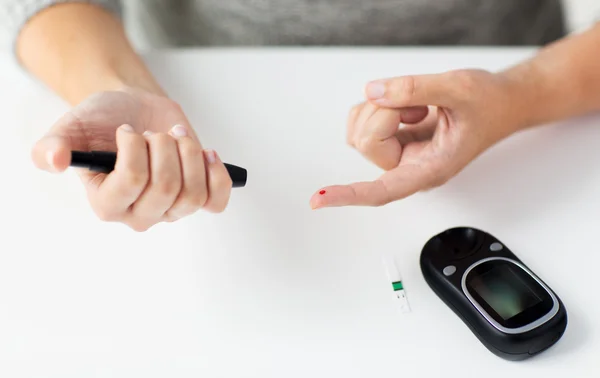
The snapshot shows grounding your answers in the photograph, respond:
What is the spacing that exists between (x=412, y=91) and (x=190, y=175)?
190 millimetres

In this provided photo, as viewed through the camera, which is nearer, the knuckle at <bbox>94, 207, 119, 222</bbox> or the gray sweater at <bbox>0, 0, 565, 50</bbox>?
the knuckle at <bbox>94, 207, 119, 222</bbox>

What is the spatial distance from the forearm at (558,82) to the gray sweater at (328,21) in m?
0.21

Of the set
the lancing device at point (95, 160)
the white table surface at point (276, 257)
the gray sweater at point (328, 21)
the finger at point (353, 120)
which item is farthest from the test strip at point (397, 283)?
the gray sweater at point (328, 21)

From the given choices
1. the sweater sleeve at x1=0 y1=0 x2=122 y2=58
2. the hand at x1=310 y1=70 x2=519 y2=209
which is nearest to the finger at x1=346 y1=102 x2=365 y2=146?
the hand at x1=310 y1=70 x2=519 y2=209

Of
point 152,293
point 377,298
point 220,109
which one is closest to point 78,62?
point 220,109

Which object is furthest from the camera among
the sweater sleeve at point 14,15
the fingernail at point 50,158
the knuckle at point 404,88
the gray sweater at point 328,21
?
the gray sweater at point 328,21

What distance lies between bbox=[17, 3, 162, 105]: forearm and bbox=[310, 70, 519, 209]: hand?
221 mm

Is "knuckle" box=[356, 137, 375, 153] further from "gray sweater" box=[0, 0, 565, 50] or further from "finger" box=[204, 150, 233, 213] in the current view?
"gray sweater" box=[0, 0, 565, 50]

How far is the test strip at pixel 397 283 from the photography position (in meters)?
0.44

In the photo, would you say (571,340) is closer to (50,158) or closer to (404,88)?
(404,88)

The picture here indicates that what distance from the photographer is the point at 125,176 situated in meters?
0.37

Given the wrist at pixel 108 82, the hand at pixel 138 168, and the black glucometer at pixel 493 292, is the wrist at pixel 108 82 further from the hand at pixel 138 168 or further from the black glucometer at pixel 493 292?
the black glucometer at pixel 493 292

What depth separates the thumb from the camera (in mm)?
356

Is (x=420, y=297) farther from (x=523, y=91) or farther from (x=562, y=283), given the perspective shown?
(x=523, y=91)
